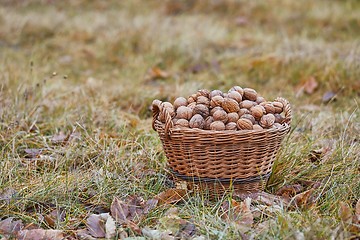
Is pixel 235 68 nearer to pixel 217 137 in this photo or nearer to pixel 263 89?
pixel 263 89

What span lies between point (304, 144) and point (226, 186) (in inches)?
31.7

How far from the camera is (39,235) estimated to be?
6.79 feet

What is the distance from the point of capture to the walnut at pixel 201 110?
2.38m

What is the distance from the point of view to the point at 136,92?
4285 millimetres

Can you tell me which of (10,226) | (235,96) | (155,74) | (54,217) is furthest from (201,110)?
(155,74)

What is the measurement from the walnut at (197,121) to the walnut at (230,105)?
0.13m

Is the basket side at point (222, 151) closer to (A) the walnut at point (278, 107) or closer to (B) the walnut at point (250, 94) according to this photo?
(A) the walnut at point (278, 107)

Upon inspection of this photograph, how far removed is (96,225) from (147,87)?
2.60 meters

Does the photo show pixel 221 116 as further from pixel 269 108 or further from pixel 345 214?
pixel 345 214

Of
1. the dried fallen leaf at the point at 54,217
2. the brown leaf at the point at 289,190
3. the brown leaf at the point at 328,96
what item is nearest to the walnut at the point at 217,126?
the brown leaf at the point at 289,190

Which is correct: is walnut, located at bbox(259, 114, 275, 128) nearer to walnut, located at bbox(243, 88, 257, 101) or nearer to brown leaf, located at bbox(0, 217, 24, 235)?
walnut, located at bbox(243, 88, 257, 101)

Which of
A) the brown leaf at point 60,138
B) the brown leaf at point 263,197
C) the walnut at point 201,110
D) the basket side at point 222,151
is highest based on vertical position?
the walnut at point 201,110

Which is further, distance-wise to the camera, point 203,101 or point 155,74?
point 155,74

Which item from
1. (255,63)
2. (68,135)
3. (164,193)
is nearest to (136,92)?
(68,135)
